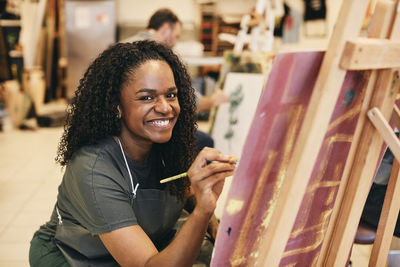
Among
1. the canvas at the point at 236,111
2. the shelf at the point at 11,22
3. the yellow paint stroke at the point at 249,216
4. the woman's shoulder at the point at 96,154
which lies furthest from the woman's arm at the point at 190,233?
the shelf at the point at 11,22

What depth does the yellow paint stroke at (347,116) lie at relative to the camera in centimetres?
96

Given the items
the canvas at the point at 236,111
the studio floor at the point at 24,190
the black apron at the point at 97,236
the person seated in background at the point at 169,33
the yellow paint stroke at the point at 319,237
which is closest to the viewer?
the yellow paint stroke at the point at 319,237

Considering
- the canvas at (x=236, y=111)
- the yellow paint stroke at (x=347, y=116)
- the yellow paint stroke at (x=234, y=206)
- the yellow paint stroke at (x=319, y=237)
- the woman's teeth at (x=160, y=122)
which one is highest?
the yellow paint stroke at (x=347, y=116)

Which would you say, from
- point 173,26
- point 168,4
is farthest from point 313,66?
point 168,4

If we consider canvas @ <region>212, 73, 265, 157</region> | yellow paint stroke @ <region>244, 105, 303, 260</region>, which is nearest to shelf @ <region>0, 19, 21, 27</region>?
canvas @ <region>212, 73, 265, 157</region>

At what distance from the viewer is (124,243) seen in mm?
1123

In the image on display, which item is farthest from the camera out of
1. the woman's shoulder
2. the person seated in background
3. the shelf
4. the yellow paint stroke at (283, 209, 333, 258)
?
the shelf

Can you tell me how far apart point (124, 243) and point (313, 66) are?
0.67 meters

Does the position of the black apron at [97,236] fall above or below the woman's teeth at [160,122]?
below

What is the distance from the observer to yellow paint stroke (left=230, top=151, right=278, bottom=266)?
93cm

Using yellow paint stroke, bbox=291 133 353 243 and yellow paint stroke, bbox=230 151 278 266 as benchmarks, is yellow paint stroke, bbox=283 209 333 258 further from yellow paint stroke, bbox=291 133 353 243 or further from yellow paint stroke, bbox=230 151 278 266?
yellow paint stroke, bbox=230 151 278 266

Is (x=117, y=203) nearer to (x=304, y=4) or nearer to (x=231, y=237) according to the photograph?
(x=231, y=237)

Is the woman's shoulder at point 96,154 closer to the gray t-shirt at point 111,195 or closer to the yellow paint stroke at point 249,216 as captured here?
the gray t-shirt at point 111,195

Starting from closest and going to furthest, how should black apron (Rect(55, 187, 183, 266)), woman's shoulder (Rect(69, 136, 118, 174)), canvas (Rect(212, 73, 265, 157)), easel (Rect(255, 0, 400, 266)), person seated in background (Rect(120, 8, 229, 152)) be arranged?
easel (Rect(255, 0, 400, 266)), woman's shoulder (Rect(69, 136, 118, 174)), black apron (Rect(55, 187, 183, 266)), canvas (Rect(212, 73, 265, 157)), person seated in background (Rect(120, 8, 229, 152))
